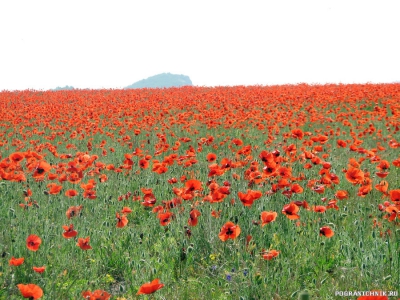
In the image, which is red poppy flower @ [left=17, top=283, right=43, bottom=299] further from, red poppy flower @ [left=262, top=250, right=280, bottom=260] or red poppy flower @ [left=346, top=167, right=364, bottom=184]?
red poppy flower @ [left=346, top=167, right=364, bottom=184]

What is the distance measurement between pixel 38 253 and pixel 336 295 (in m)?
2.28

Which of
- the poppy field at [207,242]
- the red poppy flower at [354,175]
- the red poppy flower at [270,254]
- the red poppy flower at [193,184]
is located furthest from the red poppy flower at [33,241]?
the red poppy flower at [354,175]

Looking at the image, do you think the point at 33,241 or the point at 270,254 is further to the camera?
the point at 33,241

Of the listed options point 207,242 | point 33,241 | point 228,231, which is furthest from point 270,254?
point 33,241

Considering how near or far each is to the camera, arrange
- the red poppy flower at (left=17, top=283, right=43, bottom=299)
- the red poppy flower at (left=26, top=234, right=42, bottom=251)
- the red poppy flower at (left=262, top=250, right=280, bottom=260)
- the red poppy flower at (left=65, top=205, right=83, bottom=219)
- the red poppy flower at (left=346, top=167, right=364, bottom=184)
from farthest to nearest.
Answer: the red poppy flower at (left=346, top=167, right=364, bottom=184), the red poppy flower at (left=65, top=205, right=83, bottom=219), the red poppy flower at (left=26, top=234, right=42, bottom=251), the red poppy flower at (left=262, top=250, right=280, bottom=260), the red poppy flower at (left=17, top=283, right=43, bottom=299)

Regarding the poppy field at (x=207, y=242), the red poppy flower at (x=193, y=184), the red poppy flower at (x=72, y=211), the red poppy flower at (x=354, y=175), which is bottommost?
the poppy field at (x=207, y=242)

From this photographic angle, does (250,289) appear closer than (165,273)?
Yes

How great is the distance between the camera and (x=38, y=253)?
129 inches

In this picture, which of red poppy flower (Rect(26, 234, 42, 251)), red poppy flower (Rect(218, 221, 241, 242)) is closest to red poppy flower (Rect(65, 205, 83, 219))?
red poppy flower (Rect(26, 234, 42, 251))

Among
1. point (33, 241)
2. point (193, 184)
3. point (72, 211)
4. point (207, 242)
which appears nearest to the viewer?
point (33, 241)

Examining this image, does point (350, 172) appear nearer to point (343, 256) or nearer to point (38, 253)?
point (343, 256)

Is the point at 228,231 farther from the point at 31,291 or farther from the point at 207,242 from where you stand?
the point at 31,291

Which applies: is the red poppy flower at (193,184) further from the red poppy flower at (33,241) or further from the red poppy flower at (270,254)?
the red poppy flower at (33,241)

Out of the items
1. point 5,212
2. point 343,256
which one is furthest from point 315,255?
point 5,212
